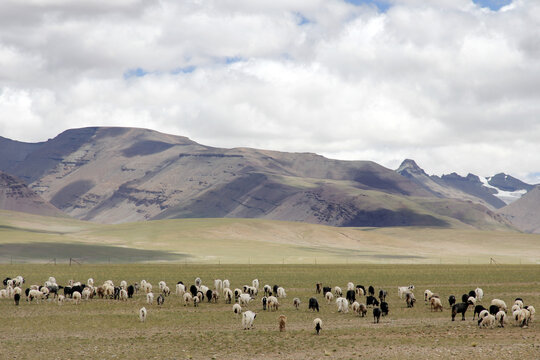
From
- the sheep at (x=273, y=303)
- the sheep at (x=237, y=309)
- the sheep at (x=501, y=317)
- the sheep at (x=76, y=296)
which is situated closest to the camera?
the sheep at (x=501, y=317)

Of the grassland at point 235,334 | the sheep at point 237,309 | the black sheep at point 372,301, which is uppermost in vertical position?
the black sheep at point 372,301

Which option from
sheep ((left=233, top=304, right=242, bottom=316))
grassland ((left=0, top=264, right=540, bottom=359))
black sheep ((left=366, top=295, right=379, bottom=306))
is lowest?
grassland ((left=0, top=264, right=540, bottom=359))

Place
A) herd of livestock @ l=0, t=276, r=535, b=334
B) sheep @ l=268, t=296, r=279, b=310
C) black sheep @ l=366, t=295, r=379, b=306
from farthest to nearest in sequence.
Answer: black sheep @ l=366, t=295, r=379, b=306, sheep @ l=268, t=296, r=279, b=310, herd of livestock @ l=0, t=276, r=535, b=334

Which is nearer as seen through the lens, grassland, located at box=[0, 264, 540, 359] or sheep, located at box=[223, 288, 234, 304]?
grassland, located at box=[0, 264, 540, 359]

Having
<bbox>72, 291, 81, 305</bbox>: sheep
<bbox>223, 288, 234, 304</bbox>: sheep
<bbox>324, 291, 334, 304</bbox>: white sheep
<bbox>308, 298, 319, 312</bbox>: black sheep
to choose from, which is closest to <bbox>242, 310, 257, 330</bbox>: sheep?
<bbox>308, 298, 319, 312</bbox>: black sheep

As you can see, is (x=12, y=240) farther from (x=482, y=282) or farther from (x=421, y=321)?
(x=421, y=321)

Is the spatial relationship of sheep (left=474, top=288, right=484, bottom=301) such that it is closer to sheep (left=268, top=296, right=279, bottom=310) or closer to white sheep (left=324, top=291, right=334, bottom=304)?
white sheep (left=324, top=291, right=334, bottom=304)

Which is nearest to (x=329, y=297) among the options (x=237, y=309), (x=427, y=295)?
(x=427, y=295)

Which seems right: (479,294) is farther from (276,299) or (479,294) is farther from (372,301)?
(276,299)

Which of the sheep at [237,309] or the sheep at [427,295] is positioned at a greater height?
the sheep at [427,295]

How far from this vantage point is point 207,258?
12962 cm

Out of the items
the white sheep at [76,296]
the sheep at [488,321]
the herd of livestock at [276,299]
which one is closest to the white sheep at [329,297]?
the herd of livestock at [276,299]

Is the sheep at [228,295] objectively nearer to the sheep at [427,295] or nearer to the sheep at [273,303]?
the sheep at [273,303]

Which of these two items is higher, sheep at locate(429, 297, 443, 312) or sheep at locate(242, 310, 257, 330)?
sheep at locate(429, 297, 443, 312)
